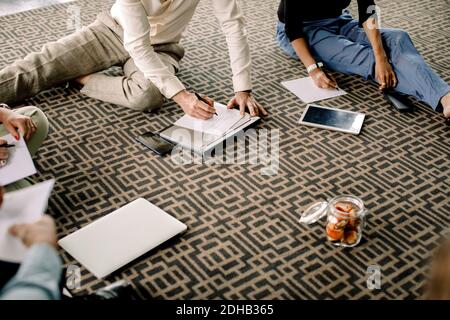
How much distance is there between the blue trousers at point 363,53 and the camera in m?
1.96

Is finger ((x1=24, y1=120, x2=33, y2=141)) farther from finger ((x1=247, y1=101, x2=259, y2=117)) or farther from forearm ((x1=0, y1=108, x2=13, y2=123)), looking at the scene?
finger ((x1=247, y1=101, x2=259, y2=117))

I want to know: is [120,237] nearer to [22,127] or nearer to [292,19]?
[22,127]

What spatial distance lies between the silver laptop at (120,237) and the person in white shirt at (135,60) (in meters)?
0.46

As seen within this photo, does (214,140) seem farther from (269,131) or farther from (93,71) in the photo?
(93,71)

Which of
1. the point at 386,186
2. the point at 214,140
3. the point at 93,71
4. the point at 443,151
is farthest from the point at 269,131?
the point at 93,71

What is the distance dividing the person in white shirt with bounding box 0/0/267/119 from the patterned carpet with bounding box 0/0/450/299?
0.07 meters

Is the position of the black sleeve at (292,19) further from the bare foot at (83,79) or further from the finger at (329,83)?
the bare foot at (83,79)

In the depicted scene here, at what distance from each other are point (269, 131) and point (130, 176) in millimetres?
485

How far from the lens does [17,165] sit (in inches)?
56.2

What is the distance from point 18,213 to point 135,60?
1.02 meters

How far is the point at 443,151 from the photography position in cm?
179

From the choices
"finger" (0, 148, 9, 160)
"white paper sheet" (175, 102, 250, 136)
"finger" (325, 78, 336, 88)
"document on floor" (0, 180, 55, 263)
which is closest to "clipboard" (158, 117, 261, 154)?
"white paper sheet" (175, 102, 250, 136)

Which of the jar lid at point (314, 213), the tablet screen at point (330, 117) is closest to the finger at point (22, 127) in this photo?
the jar lid at point (314, 213)

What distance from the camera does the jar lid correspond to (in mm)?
1494
